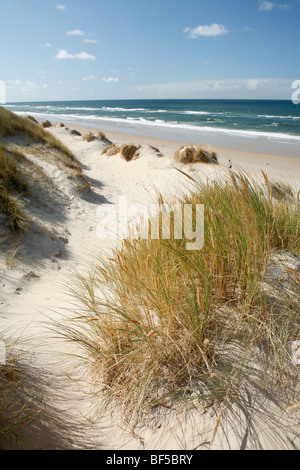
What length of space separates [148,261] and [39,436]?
1.32m

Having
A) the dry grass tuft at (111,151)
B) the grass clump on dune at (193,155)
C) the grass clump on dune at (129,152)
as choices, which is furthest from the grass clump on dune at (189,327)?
the dry grass tuft at (111,151)

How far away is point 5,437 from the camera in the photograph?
1413 mm

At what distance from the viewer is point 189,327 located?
1.76m

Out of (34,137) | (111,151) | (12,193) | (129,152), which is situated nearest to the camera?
(12,193)

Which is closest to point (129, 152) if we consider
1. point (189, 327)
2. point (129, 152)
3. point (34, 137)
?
point (129, 152)

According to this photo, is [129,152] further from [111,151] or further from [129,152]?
[111,151]

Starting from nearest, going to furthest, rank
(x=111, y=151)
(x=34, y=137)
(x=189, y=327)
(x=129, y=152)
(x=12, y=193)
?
(x=189, y=327)
(x=12, y=193)
(x=34, y=137)
(x=129, y=152)
(x=111, y=151)

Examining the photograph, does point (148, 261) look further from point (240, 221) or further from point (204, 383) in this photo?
point (204, 383)

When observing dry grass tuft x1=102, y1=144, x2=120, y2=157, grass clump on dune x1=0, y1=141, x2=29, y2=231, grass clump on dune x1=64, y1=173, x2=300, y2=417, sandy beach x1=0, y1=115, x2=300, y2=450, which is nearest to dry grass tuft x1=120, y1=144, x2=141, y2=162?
dry grass tuft x1=102, y1=144, x2=120, y2=157

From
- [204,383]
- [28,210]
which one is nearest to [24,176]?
[28,210]

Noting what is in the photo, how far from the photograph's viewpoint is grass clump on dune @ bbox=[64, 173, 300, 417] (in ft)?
5.39

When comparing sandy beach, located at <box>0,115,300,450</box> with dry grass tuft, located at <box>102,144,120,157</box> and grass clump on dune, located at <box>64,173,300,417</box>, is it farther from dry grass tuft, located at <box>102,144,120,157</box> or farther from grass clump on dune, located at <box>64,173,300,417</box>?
dry grass tuft, located at <box>102,144,120,157</box>

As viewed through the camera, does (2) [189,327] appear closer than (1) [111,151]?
Yes

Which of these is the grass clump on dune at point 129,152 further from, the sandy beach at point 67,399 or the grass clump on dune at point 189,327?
the grass clump on dune at point 189,327
